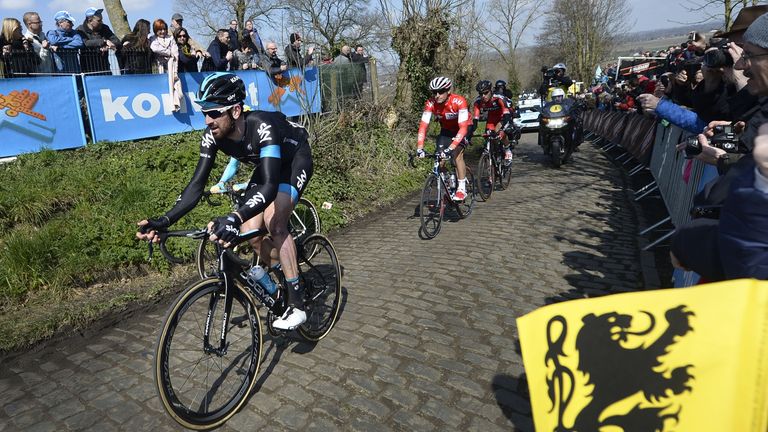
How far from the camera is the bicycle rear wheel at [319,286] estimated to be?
13.6ft

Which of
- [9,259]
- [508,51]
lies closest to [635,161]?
[9,259]

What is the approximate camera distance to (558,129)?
1209cm

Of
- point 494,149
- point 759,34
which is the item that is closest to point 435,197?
point 494,149

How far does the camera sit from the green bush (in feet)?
16.9

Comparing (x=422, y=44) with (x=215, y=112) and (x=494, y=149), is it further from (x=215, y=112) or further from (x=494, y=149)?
(x=215, y=112)

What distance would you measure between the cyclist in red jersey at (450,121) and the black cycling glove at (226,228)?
4.41 m

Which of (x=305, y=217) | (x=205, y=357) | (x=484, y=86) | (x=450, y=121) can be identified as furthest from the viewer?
(x=484, y=86)

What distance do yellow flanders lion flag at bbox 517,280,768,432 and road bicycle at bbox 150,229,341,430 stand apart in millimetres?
2055

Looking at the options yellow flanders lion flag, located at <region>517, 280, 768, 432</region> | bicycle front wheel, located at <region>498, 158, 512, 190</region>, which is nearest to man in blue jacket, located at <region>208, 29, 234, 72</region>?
bicycle front wheel, located at <region>498, 158, 512, 190</region>

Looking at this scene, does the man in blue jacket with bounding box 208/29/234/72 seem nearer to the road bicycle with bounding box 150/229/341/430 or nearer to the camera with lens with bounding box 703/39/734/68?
the road bicycle with bounding box 150/229/341/430

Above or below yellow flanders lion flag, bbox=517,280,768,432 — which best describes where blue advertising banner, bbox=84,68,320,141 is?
above

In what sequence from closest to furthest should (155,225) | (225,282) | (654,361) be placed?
(654,361)
(155,225)
(225,282)

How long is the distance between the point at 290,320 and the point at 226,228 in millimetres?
1089

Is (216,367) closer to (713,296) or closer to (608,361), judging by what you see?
(608,361)
